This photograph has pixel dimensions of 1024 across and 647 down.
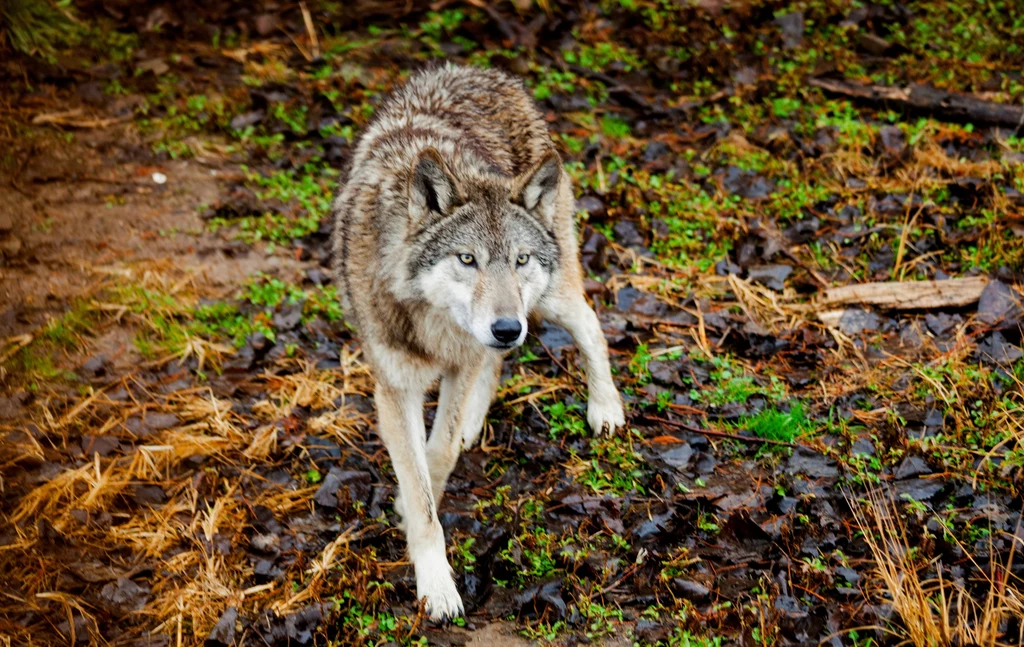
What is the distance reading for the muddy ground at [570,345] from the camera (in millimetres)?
4441

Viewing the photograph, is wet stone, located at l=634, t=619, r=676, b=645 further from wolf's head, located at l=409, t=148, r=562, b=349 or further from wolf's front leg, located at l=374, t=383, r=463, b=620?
wolf's head, located at l=409, t=148, r=562, b=349

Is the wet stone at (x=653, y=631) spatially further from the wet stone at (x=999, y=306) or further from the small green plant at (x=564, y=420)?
the wet stone at (x=999, y=306)

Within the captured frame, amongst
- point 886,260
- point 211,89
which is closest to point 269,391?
point 211,89

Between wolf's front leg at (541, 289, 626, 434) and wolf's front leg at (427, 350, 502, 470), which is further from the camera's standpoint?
wolf's front leg at (541, 289, 626, 434)

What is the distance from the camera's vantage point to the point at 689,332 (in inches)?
→ 255

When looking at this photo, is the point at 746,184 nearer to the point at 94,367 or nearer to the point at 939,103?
the point at 939,103

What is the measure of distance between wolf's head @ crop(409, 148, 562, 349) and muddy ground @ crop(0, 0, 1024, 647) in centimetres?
137

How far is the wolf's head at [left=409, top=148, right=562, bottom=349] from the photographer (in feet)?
14.2

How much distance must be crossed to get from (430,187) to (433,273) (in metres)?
0.43

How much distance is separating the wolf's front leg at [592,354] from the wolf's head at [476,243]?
3.51 feet

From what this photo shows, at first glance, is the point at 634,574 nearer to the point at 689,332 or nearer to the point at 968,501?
the point at 968,501

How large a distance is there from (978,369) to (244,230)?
18.5ft

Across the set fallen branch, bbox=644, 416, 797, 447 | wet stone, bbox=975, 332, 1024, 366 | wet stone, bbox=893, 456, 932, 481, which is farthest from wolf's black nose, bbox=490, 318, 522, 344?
wet stone, bbox=975, 332, 1024, 366

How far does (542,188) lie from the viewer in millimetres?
4711
